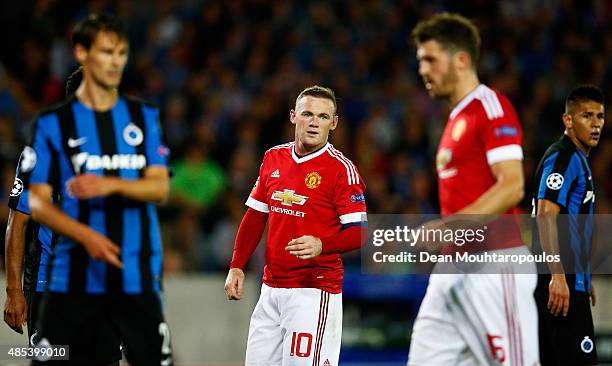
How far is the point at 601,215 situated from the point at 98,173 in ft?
25.6

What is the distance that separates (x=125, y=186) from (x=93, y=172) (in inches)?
8.8

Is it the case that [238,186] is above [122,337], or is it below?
above

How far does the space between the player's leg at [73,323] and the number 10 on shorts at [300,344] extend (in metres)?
1.40

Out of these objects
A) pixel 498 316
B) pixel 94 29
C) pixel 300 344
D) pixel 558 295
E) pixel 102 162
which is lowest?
pixel 300 344

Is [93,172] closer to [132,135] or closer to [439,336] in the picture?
[132,135]

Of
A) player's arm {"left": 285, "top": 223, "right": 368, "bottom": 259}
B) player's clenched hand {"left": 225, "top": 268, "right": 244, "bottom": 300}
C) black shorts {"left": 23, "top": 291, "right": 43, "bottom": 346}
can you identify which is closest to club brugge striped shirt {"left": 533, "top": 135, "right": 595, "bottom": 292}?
player's arm {"left": 285, "top": 223, "right": 368, "bottom": 259}

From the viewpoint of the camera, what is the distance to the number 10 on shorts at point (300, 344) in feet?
19.4

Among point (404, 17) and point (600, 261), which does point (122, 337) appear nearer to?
point (600, 261)

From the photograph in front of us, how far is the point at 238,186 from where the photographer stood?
11.2 metres

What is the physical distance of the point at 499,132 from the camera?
5.16 metres

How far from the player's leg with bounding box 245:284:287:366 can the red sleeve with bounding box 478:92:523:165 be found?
1681 millimetres

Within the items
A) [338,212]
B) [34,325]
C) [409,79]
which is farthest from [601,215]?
[34,325]

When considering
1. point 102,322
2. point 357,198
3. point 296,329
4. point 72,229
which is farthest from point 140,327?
point 357,198

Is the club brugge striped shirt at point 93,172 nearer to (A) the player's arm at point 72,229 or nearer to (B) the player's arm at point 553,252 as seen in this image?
(A) the player's arm at point 72,229
